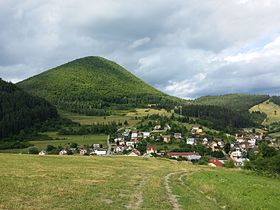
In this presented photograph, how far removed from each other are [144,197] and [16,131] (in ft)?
613

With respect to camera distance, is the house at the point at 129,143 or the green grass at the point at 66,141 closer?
the green grass at the point at 66,141

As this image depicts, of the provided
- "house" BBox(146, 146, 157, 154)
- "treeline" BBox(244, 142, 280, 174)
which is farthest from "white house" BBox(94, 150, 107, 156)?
"treeline" BBox(244, 142, 280, 174)

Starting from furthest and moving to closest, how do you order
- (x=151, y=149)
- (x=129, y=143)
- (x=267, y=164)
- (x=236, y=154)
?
(x=129, y=143) → (x=236, y=154) → (x=151, y=149) → (x=267, y=164)

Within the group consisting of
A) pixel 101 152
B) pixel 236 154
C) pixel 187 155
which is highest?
pixel 101 152

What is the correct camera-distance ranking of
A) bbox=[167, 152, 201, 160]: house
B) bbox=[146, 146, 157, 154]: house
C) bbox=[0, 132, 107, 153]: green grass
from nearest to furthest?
bbox=[167, 152, 201, 160]: house
bbox=[0, 132, 107, 153]: green grass
bbox=[146, 146, 157, 154]: house

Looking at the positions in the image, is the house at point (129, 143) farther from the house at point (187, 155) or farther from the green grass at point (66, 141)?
the house at point (187, 155)

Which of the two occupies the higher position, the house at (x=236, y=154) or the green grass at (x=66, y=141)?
the green grass at (x=66, y=141)

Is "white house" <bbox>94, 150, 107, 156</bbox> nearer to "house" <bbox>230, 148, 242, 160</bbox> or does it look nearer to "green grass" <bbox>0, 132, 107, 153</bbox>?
"green grass" <bbox>0, 132, 107, 153</bbox>

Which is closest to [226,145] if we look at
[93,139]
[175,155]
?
[175,155]

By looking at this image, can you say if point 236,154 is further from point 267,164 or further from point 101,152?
point 267,164

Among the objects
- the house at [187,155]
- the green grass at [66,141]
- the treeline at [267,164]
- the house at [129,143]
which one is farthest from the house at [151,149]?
the treeline at [267,164]

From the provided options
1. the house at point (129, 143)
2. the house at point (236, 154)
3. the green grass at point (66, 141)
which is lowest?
the house at point (236, 154)

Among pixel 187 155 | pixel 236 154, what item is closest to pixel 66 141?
pixel 187 155

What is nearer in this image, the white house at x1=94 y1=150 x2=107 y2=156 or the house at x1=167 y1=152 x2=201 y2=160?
the white house at x1=94 y1=150 x2=107 y2=156
